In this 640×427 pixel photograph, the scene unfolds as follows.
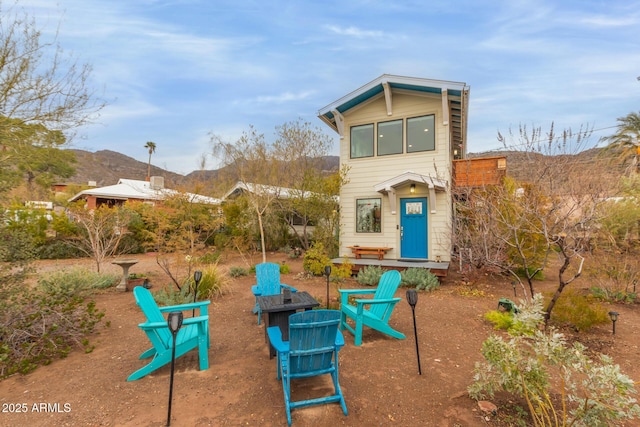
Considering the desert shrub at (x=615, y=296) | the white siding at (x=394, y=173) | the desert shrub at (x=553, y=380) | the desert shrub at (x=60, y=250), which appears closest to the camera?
the desert shrub at (x=553, y=380)

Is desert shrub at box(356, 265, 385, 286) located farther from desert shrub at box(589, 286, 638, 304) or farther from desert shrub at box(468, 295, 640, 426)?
desert shrub at box(468, 295, 640, 426)

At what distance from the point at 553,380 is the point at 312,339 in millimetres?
2667

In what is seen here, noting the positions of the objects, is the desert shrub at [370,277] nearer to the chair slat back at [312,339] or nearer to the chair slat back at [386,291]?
the chair slat back at [386,291]

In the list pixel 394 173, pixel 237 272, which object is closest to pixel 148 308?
pixel 237 272

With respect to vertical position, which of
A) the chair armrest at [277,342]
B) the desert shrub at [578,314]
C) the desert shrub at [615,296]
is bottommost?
the desert shrub at [615,296]

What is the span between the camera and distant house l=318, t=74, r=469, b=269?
866 centimetres

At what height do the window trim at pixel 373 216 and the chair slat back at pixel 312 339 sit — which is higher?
the window trim at pixel 373 216

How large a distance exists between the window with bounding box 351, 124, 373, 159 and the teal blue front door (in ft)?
6.82

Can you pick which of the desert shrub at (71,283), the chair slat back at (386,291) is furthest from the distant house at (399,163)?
the desert shrub at (71,283)

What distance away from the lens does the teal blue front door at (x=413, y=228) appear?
29.3ft

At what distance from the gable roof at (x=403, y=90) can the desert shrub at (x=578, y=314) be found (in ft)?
16.5

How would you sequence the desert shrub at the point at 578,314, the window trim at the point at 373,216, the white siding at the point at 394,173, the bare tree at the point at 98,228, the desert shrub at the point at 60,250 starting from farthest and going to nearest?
the desert shrub at the point at 60,250
the window trim at the point at 373,216
the white siding at the point at 394,173
the bare tree at the point at 98,228
the desert shrub at the point at 578,314

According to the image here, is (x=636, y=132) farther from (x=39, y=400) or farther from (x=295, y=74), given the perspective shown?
(x=39, y=400)

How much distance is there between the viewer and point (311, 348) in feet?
8.75
